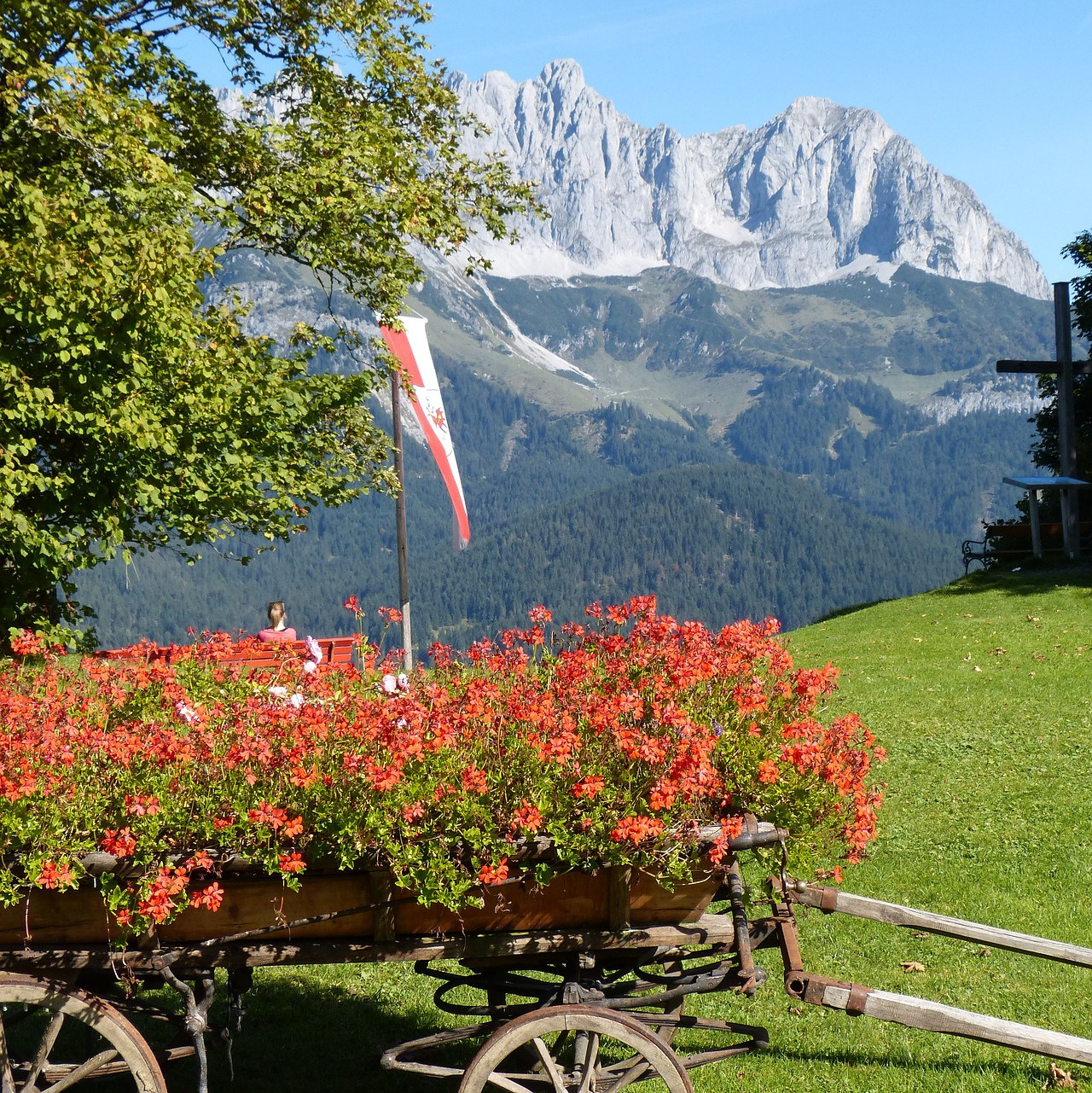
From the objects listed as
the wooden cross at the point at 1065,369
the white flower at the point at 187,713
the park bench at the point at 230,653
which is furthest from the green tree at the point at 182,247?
the wooden cross at the point at 1065,369

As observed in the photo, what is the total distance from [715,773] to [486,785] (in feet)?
3.11

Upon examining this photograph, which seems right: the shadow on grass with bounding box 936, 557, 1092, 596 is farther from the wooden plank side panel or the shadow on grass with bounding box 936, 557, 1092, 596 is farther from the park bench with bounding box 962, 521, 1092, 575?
the wooden plank side panel

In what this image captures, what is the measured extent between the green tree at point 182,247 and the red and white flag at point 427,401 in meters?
0.55

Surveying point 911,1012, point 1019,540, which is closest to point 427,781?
point 911,1012

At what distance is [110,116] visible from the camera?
1262 cm

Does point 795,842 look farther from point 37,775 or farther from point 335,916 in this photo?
point 37,775

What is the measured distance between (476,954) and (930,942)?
4.99m

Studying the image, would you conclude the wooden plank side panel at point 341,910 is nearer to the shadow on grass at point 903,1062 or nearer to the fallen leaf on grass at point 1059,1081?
the shadow on grass at point 903,1062

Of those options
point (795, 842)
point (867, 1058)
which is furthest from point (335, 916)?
point (867, 1058)

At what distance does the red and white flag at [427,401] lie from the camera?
54.4 ft

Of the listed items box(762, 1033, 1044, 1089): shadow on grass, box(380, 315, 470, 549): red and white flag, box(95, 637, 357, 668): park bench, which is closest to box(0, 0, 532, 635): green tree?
box(380, 315, 470, 549): red and white flag

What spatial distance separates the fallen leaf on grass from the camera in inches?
225

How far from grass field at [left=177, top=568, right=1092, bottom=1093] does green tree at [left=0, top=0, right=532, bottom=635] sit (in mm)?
6866

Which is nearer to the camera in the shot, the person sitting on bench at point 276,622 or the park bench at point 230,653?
the park bench at point 230,653
